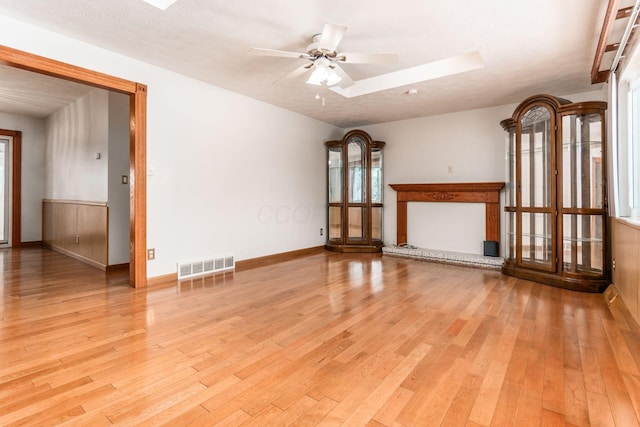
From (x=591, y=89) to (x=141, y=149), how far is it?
18.4 ft

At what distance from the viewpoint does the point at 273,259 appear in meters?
5.23

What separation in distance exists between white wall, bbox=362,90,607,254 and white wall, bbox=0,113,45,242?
675 centimetres

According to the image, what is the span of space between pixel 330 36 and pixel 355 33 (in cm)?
53

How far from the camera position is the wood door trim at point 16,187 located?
20.9 feet

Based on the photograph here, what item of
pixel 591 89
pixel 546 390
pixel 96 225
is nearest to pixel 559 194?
pixel 591 89

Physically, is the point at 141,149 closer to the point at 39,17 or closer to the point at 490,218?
the point at 39,17

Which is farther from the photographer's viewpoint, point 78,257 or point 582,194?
point 78,257

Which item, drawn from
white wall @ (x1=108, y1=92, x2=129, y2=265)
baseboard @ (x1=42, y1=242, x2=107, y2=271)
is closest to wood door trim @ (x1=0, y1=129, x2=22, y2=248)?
baseboard @ (x1=42, y1=242, x2=107, y2=271)

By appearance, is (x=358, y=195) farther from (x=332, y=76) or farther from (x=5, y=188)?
(x=5, y=188)

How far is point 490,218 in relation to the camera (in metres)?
5.05

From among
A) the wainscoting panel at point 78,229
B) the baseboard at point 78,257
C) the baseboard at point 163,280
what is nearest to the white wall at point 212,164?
the baseboard at point 163,280

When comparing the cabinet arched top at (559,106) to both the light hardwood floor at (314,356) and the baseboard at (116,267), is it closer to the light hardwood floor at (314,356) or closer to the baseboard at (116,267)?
the light hardwood floor at (314,356)

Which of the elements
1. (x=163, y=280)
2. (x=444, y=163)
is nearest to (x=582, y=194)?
(x=444, y=163)

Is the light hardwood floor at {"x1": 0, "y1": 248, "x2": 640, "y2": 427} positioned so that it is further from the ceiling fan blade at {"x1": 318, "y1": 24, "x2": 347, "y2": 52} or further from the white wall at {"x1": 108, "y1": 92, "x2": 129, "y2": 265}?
the ceiling fan blade at {"x1": 318, "y1": 24, "x2": 347, "y2": 52}
